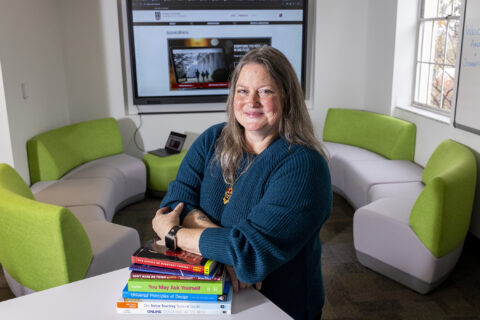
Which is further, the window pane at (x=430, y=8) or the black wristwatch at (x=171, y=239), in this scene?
the window pane at (x=430, y=8)

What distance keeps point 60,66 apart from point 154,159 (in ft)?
4.98

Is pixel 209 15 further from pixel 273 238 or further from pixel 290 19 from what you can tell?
pixel 273 238

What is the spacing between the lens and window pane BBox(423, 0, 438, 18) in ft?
15.4

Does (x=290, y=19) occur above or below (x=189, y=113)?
above

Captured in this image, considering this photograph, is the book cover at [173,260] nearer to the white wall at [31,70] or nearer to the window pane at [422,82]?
the white wall at [31,70]

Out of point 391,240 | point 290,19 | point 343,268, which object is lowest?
point 343,268

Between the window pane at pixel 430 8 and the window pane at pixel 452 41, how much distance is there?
353mm

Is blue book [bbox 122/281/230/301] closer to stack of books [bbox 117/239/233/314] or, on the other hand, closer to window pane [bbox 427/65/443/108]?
stack of books [bbox 117/239/233/314]

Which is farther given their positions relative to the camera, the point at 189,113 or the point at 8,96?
the point at 189,113

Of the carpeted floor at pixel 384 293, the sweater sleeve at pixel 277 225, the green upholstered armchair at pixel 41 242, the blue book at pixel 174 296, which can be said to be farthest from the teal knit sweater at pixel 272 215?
the carpeted floor at pixel 384 293

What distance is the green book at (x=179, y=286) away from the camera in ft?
4.64

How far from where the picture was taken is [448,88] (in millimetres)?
4500

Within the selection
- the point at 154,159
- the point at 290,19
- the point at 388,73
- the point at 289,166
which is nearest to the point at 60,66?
the point at 154,159

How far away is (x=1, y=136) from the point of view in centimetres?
379
